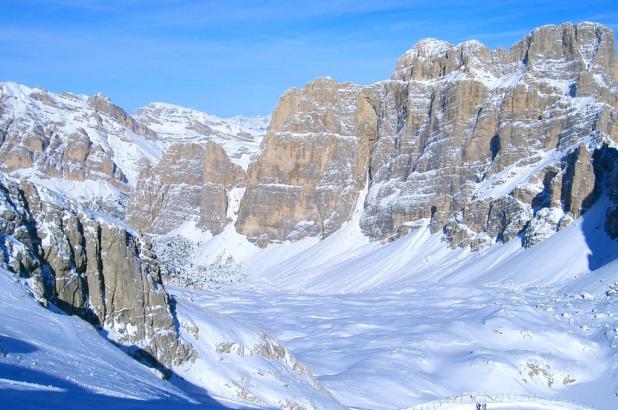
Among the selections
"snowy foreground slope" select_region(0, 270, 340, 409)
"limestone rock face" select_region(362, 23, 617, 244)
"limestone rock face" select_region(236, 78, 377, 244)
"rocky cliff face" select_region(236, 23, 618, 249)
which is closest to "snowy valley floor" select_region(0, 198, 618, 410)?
"snowy foreground slope" select_region(0, 270, 340, 409)

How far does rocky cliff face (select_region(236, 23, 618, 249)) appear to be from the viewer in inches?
5094

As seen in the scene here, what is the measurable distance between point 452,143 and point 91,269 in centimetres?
12686

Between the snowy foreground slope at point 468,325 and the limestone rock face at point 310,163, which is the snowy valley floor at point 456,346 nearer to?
the snowy foreground slope at point 468,325

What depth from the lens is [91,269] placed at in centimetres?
3044

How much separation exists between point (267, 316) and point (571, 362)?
3454 cm

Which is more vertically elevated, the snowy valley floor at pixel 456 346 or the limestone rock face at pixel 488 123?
the limestone rock face at pixel 488 123

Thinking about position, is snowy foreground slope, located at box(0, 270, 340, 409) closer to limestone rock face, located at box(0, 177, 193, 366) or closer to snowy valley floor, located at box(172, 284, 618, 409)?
limestone rock face, located at box(0, 177, 193, 366)

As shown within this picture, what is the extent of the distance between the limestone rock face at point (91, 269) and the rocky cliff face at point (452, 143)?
302ft

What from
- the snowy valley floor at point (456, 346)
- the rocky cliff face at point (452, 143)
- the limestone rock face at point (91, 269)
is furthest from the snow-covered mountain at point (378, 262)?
the rocky cliff face at point (452, 143)

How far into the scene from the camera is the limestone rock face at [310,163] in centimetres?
18288

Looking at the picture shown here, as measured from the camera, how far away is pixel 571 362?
61.4 meters

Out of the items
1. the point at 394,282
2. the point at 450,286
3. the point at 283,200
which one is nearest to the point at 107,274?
the point at 450,286

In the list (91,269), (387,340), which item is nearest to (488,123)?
(387,340)

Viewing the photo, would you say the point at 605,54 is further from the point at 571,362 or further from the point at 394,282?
the point at 571,362
